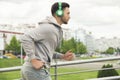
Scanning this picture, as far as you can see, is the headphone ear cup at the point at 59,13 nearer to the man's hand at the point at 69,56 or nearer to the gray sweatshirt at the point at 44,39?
the gray sweatshirt at the point at 44,39

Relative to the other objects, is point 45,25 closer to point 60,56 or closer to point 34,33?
point 34,33

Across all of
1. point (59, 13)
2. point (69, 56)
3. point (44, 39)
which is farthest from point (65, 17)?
point (69, 56)

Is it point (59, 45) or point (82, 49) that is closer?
point (59, 45)

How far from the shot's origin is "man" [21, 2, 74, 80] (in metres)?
3.79

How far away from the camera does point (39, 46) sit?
386 centimetres

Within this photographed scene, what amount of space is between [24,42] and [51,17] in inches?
13.6

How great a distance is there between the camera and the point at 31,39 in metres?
3.80

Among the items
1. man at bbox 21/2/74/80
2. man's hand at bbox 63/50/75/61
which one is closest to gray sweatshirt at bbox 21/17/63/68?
man at bbox 21/2/74/80

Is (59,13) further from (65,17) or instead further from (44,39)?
(44,39)

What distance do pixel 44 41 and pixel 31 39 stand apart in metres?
0.13

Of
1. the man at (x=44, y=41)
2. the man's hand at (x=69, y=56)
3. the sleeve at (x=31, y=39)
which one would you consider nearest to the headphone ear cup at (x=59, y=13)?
the man at (x=44, y=41)

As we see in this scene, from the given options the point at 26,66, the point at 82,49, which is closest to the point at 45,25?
the point at 26,66

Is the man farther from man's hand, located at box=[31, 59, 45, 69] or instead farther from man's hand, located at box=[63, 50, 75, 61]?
man's hand, located at box=[63, 50, 75, 61]

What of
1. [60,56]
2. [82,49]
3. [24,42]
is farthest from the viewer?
[82,49]
